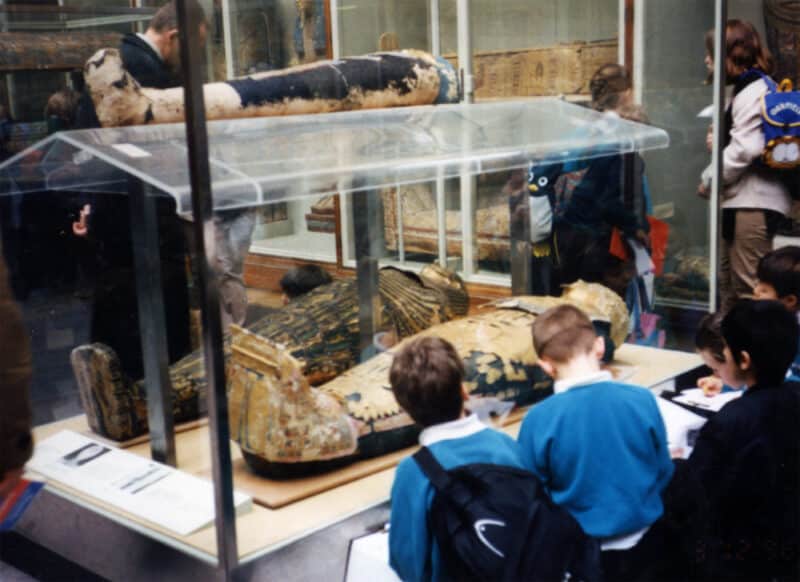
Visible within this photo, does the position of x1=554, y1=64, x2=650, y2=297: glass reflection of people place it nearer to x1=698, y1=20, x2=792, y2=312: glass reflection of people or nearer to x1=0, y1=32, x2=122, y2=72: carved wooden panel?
x1=698, y1=20, x2=792, y2=312: glass reflection of people

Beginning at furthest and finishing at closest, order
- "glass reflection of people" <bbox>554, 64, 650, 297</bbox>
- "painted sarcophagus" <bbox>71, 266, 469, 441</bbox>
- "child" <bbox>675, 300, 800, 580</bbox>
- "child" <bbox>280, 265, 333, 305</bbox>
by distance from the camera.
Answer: "glass reflection of people" <bbox>554, 64, 650, 297</bbox> < "child" <bbox>280, 265, 333, 305</bbox> < "painted sarcophagus" <bbox>71, 266, 469, 441</bbox> < "child" <bbox>675, 300, 800, 580</bbox>

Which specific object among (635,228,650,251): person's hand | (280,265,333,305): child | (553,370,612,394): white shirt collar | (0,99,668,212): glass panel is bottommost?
(553,370,612,394): white shirt collar

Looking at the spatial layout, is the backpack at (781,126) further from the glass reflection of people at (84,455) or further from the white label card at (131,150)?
the glass reflection of people at (84,455)

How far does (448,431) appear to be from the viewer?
93.2 inches

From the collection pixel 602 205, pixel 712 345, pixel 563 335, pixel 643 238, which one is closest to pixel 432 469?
pixel 563 335

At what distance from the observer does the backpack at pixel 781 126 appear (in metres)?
4.32

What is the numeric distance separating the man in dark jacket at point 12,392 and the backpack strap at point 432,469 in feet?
2.70

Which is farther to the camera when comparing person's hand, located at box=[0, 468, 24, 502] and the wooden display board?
the wooden display board

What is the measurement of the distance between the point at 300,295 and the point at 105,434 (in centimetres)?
69

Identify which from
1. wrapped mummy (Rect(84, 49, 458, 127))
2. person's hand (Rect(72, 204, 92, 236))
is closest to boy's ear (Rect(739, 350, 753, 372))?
wrapped mummy (Rect(84, 49, 458, 127))

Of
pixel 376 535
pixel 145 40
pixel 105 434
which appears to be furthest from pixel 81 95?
pixel 376 535

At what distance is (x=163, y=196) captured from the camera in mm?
2535

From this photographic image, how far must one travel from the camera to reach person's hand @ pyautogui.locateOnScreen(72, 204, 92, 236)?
9.64 feet

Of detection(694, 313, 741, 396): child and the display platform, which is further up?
detection(694, 313, 741, 396): child
